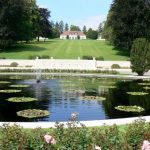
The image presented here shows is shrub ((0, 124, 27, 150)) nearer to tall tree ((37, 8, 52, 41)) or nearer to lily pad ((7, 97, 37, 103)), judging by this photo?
lily pad ((7, 97, 37, 103))

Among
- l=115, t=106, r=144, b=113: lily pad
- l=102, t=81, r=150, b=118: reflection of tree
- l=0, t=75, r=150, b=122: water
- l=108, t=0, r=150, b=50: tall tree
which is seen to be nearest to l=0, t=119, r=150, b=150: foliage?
l=0, t=75, r=150, b=122: water

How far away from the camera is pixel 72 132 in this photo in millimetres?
12141

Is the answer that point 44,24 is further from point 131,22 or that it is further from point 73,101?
point 73,101

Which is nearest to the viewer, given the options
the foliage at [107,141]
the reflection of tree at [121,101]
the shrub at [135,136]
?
the foliage at [107,141]

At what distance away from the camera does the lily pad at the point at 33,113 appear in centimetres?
2122

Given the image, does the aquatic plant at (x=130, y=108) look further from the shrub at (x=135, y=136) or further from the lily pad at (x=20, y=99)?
the shrub at (x=135, y=136)

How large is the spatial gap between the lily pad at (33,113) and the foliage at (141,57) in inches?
1026

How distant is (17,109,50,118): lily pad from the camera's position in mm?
21219

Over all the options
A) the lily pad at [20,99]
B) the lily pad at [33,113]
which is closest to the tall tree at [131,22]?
the lily pad at [20,99]

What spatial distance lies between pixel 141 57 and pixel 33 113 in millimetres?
27197

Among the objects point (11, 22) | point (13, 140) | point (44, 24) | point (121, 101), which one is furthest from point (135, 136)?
point (44, 24)

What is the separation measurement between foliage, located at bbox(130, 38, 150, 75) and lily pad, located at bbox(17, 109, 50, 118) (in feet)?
85.5

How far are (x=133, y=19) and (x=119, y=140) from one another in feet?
183

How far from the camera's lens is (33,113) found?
21672 mm
